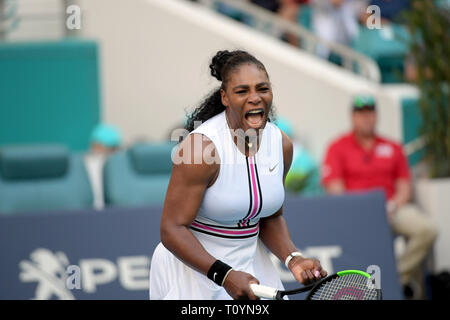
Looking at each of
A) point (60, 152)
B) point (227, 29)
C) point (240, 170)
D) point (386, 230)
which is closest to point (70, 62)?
point (227, 29)

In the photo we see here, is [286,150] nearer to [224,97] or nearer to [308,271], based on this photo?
[224,97]

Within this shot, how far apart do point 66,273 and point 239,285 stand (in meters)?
2.72

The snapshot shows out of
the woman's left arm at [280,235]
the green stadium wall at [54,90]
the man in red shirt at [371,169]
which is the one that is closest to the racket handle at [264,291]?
the woman's left arm at [280,235]

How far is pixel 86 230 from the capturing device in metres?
5.69

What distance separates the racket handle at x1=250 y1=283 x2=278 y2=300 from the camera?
2990 mm

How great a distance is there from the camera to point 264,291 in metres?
3.01

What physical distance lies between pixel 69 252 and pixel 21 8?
511 cm

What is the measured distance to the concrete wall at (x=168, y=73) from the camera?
404 inches

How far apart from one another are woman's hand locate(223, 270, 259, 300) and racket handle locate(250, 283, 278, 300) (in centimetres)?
1

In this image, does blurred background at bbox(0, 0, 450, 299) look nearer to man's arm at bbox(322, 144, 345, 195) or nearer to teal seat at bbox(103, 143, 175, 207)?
teal seat at bbox(103, 143, 175, 207)

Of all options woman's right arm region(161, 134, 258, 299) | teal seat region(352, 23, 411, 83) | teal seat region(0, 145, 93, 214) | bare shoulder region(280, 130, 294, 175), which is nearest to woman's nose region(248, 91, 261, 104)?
woman's right arm region(161, 134, 258, 299)

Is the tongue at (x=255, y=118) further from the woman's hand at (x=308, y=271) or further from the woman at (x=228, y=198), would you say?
the woman's hand at (x=308, y=271)
